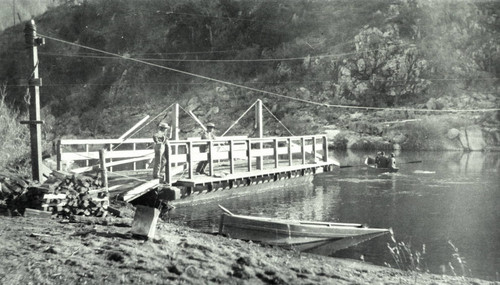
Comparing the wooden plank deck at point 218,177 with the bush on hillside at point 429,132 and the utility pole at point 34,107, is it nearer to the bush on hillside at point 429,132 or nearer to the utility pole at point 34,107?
the utility pole at point 34,107

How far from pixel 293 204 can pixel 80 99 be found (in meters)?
56.9

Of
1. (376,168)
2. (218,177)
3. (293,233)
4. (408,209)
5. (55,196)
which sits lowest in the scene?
(408,209)

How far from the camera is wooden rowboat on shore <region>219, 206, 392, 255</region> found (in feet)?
36.8

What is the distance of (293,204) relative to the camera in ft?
59.5

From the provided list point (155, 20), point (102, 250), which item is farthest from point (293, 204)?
point (155, 20)

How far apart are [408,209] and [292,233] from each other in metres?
7.17

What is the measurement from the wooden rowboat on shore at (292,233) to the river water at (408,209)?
1.35 ft

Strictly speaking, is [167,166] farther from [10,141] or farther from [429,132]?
[429,132]

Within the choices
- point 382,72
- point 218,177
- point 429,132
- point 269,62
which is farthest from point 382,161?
point 269,62

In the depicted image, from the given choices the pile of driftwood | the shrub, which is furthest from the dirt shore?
the shrub

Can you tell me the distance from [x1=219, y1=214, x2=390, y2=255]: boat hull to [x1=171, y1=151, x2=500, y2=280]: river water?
43 centimetres

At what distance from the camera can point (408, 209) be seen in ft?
55.1

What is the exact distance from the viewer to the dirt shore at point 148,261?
662 cm

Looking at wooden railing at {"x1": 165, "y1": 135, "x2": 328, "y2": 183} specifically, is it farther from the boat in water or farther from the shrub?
the shrub
